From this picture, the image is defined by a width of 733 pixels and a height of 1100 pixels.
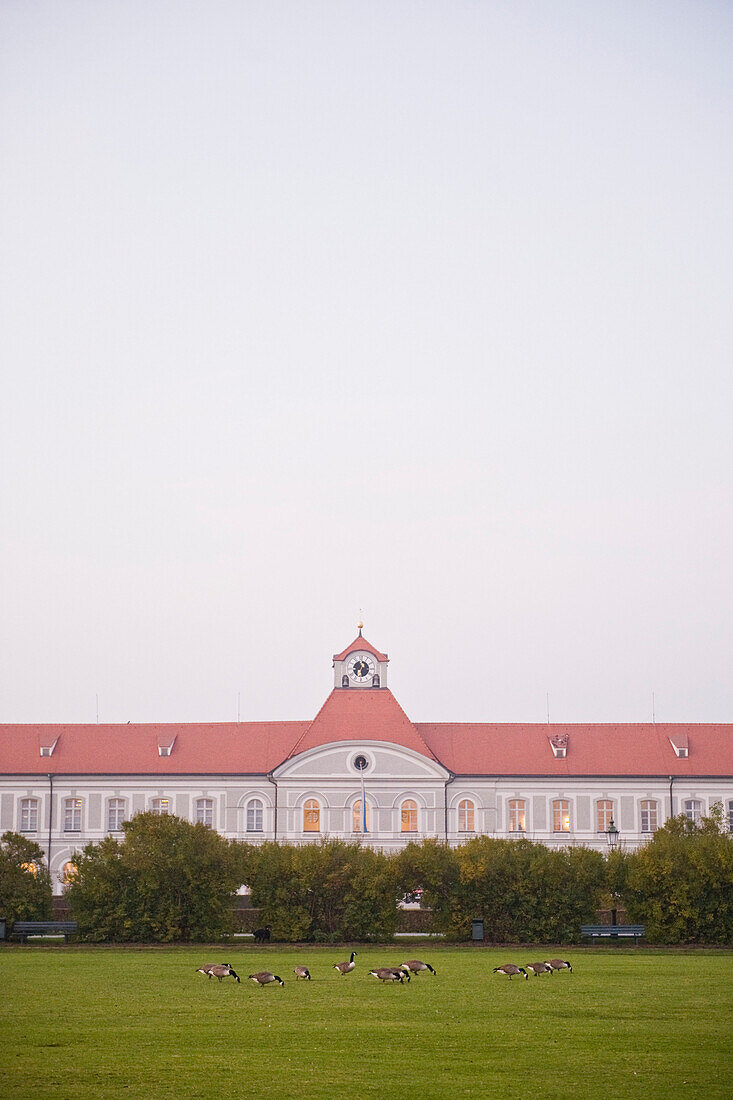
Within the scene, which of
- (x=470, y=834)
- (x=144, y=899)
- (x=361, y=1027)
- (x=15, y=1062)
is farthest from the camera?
(x=470, y=834)

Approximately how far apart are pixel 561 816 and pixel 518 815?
214cm

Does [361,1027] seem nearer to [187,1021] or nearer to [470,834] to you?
[187,1021]

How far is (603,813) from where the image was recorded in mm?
63250

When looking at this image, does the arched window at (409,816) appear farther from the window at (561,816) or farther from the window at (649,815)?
the window at (649,815)

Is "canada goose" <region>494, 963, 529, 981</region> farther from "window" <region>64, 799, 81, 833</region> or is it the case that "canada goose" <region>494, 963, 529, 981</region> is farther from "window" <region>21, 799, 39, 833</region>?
"window" <region>21, 799, 39, 833</region>

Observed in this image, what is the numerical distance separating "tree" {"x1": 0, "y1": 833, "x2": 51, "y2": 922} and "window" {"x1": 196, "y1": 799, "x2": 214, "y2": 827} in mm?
22164

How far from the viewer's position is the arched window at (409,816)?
6212 cm

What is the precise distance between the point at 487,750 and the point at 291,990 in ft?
134

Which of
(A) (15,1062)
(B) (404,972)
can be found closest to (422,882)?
(B) (404,972)

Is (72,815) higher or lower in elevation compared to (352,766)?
lower

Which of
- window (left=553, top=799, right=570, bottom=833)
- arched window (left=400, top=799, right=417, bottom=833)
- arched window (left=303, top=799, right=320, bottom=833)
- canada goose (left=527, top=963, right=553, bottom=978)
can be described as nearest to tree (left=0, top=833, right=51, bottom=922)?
canada goose (left=527, top=963, right=553, bottom=978)

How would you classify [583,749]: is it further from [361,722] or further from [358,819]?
[358,819]

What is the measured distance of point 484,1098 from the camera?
48.1ft

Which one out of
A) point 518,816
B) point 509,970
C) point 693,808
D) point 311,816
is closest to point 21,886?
point 509,970
